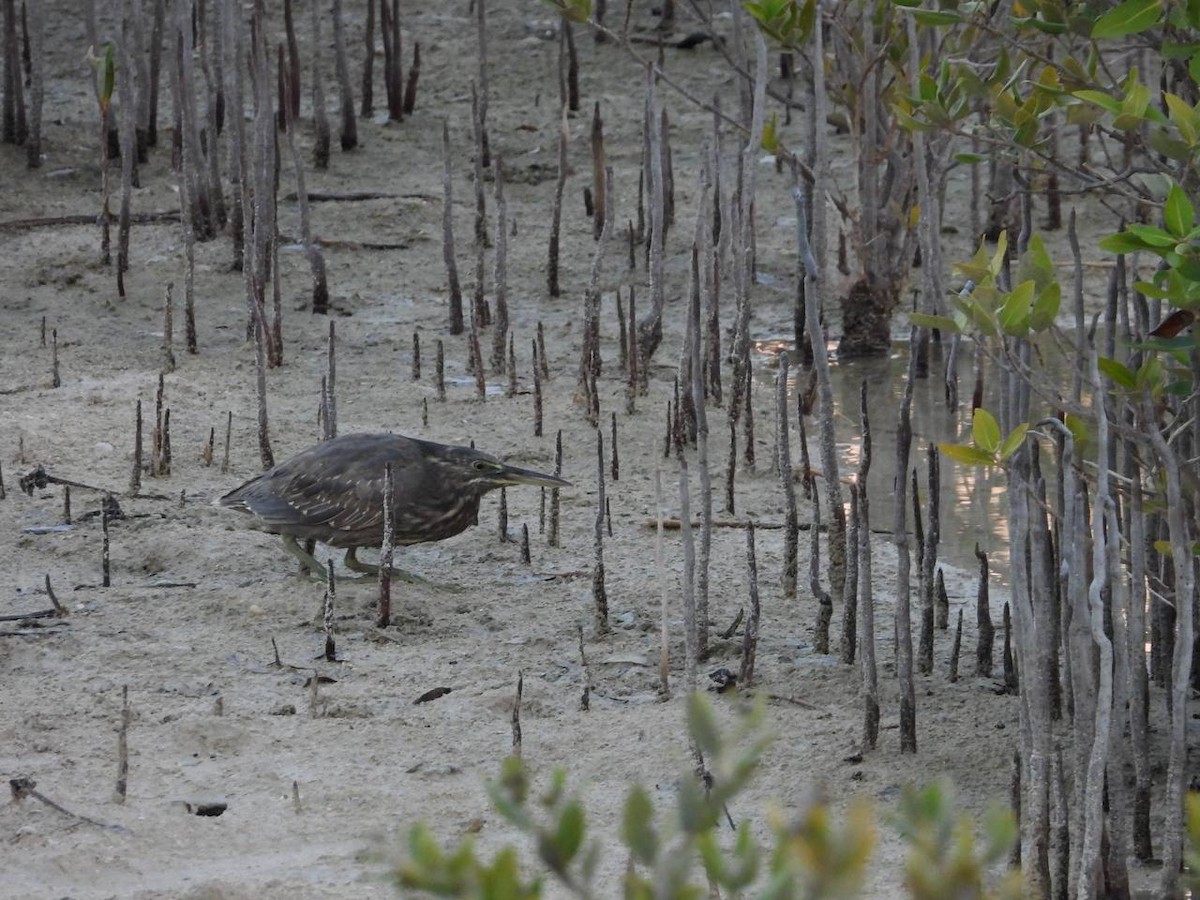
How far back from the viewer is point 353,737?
3895 mm

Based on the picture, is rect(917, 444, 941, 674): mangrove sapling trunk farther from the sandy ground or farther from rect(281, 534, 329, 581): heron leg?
rect(281, 534, 329, 581): heron leg

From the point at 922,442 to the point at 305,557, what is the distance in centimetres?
291

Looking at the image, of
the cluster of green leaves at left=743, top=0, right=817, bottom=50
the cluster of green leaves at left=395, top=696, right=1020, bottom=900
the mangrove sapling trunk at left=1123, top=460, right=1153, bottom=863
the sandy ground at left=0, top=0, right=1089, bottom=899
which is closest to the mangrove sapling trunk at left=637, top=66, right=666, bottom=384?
the sandy ground at left=0, top=0, right=1089, bottom=899

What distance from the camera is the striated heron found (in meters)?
4.94

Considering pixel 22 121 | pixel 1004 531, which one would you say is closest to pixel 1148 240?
pixel 1004 531

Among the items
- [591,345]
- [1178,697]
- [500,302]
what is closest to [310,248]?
[500,302]

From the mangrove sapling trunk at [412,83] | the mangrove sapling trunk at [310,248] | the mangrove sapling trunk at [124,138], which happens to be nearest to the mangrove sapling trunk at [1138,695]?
the mangrove sapling trunk at [310,248]

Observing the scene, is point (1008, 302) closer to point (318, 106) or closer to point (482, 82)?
point (482, 82)

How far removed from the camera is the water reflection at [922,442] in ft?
19.4

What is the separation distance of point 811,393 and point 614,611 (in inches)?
88.5

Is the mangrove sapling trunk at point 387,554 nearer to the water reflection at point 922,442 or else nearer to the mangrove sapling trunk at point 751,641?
the mangrove sapling trunk at point 751,641

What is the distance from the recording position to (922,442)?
6.95 meters

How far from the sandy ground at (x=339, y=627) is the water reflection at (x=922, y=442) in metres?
0.11

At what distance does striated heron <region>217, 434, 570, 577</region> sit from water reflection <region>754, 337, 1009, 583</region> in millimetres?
1289
